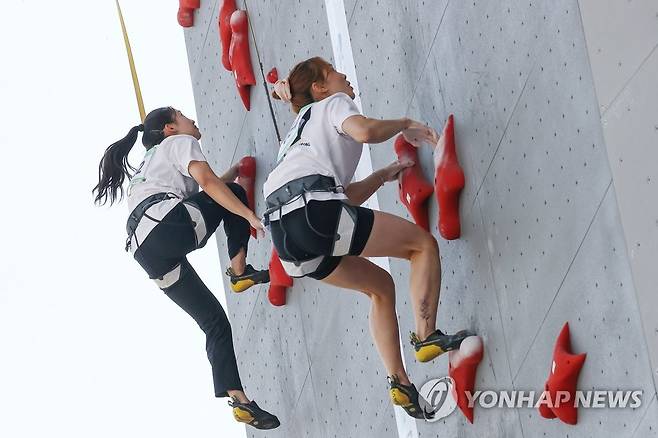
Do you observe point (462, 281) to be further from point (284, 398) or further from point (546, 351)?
point (284, 398)

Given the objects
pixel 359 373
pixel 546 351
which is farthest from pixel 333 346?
pixel 546 351

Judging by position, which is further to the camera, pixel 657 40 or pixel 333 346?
pixel 333 346

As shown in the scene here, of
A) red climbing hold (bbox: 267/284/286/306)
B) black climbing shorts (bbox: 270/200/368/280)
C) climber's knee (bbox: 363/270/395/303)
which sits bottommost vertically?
red climbing hold (bbox: 267/284/286/306)

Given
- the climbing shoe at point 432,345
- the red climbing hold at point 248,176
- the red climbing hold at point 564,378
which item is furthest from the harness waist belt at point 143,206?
the red climbing hold at point 564,378

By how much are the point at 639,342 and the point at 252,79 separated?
3.19 meters

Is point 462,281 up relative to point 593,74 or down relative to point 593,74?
down

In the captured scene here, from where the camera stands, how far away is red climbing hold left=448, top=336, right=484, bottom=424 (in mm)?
4301

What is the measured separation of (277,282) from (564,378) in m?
2.44

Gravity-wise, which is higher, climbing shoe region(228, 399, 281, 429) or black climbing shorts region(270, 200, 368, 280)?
black climbing shorts region(270, 200, 368, 280)

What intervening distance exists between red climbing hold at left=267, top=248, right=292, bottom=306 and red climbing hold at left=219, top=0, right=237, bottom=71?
3.47 ft

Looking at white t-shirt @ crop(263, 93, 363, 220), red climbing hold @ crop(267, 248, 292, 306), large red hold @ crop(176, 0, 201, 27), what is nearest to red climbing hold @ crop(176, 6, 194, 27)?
large red hold @ crop(176, 0, 201, 27)

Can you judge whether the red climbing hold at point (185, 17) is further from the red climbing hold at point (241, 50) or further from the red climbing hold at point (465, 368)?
the red climbing hold at point (465, 368)

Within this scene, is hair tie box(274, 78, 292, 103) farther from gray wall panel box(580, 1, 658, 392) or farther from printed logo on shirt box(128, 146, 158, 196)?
gray wall panel box(580, 1, 658, 392)

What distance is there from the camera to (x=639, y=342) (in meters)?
3.37
